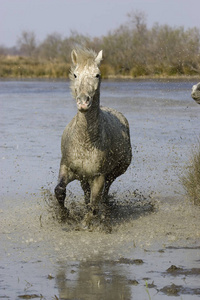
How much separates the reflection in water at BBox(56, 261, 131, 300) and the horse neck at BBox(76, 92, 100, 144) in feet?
5.40

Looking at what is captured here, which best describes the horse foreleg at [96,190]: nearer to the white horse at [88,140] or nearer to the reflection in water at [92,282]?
the white horse at [88,140]

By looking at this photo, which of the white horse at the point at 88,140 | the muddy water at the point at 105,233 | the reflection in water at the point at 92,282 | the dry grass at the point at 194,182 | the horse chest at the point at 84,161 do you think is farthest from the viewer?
the dry grass at the point at 194,182

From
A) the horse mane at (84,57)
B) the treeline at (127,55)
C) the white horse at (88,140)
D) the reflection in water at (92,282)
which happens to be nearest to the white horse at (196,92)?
the white horse at (88,140)

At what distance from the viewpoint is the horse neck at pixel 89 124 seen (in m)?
7.42

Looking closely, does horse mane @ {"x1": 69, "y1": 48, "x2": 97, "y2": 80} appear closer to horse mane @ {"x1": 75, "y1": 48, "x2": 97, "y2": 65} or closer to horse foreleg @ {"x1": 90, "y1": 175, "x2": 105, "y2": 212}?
horse mane @ {"x1": 75, "y1": 48, "x2": 97, "y2": 65}

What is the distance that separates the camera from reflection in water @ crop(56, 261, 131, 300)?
5.42 metres

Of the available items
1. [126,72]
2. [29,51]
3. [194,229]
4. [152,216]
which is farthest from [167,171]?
[29,51]

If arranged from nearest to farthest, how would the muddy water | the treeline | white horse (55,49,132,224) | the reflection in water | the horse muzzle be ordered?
the reflection in water, the muddy water, the horse muzzle, white horse (55,49,132,224), the treeline

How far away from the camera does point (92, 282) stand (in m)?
5.76

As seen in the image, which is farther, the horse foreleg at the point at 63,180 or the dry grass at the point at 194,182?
the dry grass at the point at 194,182

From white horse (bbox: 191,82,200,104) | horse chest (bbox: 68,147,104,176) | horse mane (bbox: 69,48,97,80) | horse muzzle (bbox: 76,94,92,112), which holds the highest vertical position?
horse mane (bbox: 69,48,97,80)

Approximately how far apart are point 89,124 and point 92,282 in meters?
2.24

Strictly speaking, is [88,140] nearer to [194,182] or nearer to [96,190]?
[96,190]

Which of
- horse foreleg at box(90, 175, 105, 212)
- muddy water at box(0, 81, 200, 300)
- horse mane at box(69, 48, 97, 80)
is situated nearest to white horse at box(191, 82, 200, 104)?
horse mane at box(69, 48, 97, 80)
